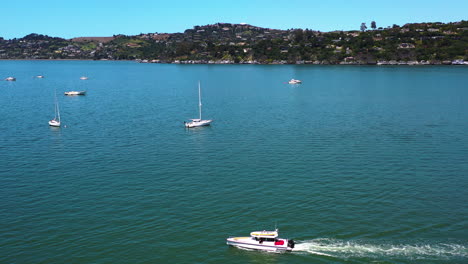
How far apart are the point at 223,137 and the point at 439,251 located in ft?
179

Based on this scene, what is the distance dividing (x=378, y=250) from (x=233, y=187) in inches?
876

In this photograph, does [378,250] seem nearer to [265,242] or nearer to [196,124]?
[265,242]

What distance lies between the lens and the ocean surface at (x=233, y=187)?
40.6 metres

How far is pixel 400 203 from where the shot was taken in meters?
50.3

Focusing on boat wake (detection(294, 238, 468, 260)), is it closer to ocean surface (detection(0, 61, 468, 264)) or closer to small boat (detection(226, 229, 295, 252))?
ocean surface (detection(0, 61, 468, 264))

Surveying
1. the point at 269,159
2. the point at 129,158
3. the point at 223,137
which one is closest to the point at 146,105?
the point at 223,137

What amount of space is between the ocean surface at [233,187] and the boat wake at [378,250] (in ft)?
0.56

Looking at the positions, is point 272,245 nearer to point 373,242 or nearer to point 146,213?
point 373,242

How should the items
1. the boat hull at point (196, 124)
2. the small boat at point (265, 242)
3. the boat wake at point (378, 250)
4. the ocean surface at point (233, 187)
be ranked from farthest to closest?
1. the boat hull at point (196, 124)
2. the ocean surface at point (233, 187)
3. the small boat at point (265, 242)
4. the boat wake at point (378, 250)

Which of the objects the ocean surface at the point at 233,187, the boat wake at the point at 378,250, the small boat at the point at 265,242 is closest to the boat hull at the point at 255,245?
the small boat at the point at 265,242

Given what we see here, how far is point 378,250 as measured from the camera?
130ft

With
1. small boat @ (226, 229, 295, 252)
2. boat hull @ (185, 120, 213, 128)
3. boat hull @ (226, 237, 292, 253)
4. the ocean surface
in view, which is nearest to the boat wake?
the ocean surface

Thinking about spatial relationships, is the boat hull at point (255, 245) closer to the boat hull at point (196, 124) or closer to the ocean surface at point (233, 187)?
the ocean surface at point (233, 187)

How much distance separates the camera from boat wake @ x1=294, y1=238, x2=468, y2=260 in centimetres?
3881
